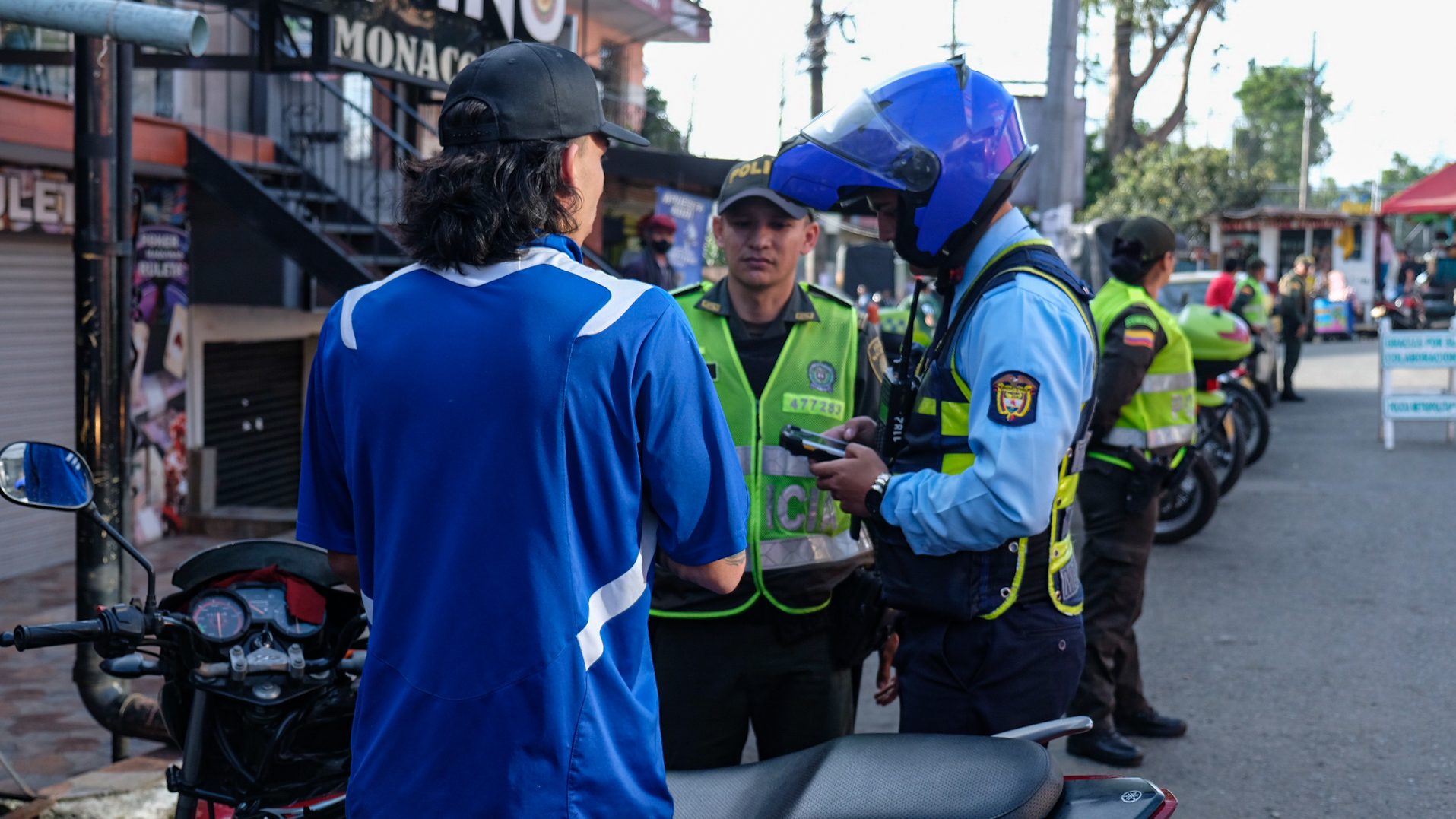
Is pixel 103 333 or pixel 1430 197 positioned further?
pixel 1430 197

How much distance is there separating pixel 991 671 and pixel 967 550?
0.26 meters

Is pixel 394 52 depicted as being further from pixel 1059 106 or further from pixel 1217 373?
pixel 1217 373

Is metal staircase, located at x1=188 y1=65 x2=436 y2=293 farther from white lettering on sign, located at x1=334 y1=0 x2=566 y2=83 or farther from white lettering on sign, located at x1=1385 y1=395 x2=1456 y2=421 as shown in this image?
white lettering on sign, located at x1=1385 y1=395 x2=1456 y2=421

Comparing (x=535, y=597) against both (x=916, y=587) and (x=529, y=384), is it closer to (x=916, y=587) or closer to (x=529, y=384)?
(x=529, y=384)

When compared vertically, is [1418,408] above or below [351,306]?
below

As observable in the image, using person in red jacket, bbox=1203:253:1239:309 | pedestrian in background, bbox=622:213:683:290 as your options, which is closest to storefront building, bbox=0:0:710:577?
pedestrian in background, bbox=622:213:683:290

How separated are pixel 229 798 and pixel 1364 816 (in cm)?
372

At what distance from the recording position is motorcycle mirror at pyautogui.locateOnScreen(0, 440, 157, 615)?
2352 millimetres

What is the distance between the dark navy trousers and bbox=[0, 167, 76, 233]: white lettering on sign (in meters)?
6.44

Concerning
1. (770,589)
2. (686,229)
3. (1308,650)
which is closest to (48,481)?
(770,589)

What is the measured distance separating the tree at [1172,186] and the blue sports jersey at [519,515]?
31240mm

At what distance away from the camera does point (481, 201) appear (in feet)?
5.96

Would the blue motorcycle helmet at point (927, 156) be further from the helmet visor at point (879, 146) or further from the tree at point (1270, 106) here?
the tree at point (1270, 106)

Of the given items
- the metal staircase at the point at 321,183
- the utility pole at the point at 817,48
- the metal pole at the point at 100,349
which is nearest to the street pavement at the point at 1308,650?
the metal pole at the point at 100,349
